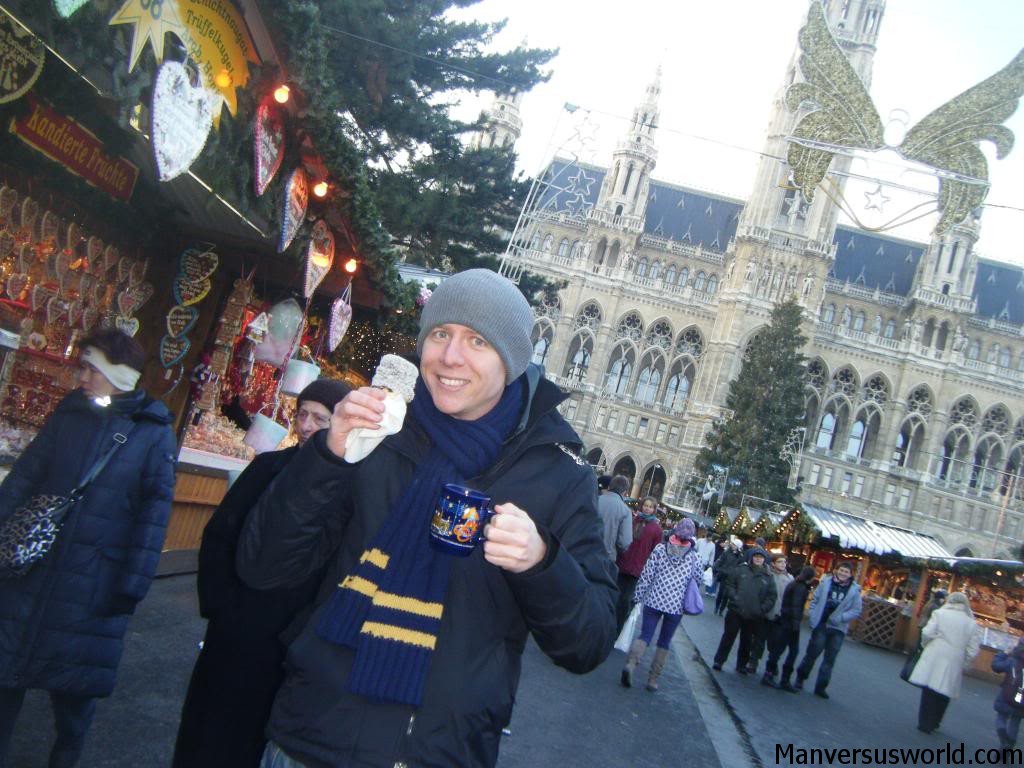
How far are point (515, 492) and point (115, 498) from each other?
1.87 metres

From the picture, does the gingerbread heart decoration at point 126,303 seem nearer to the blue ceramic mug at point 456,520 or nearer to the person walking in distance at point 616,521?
the person walking in distance at point 616,521

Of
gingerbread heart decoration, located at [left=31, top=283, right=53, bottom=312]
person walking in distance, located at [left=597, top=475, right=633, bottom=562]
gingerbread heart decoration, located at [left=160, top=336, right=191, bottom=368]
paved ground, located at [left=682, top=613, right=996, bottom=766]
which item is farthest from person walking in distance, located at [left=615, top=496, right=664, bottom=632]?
gingerbread heart decoration, located at [left=31, top=283, right=53, bottom=312]

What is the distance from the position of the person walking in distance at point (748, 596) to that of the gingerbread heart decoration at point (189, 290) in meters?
6.12

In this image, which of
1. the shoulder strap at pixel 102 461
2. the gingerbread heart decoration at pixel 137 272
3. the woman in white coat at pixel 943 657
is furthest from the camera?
the woman in white coat at pixel 943 657

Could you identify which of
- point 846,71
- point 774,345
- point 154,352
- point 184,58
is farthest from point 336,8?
point 774,345

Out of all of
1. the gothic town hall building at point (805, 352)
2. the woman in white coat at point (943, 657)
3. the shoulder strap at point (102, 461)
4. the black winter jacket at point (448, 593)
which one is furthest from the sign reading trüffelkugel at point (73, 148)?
the gothic town hall building at point (805, 352)

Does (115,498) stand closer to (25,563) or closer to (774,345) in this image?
(25,563)

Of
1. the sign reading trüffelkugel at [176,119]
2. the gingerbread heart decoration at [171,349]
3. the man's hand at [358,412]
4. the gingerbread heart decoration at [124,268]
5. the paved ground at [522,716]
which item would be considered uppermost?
the sign reading trüffelkugel at [176,119]

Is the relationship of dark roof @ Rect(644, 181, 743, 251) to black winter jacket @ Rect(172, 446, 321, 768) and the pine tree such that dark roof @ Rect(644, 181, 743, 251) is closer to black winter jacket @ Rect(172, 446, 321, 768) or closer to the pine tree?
the pine tree

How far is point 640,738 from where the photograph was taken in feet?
18.2

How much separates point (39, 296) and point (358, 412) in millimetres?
4260

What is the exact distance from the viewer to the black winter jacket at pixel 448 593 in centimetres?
159

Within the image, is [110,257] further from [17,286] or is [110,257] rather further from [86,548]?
[86,548]

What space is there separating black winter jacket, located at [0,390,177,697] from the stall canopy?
60.5 feet
